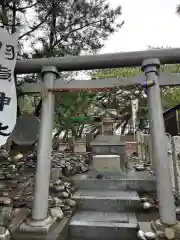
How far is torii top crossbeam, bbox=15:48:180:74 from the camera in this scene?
2547mm

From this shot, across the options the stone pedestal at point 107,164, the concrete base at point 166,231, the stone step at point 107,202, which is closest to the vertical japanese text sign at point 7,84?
the stone step at point 107,202

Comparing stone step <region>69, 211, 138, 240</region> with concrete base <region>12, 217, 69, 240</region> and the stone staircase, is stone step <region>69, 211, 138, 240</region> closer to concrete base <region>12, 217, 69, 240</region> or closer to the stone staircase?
the stone staircase

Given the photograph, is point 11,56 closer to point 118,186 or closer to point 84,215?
point 84,215

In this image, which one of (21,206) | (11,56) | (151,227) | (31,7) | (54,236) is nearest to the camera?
(54,236)

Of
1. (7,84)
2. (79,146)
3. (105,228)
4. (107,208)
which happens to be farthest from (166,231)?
(79,146)

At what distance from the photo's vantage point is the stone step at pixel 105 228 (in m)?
2.36

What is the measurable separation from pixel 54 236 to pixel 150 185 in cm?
205

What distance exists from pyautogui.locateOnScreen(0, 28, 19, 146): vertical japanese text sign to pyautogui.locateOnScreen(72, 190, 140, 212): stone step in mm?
1584

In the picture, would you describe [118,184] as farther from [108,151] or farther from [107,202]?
[108,151]

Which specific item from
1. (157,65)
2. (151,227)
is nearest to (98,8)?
(157,65)

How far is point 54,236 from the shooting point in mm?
2047

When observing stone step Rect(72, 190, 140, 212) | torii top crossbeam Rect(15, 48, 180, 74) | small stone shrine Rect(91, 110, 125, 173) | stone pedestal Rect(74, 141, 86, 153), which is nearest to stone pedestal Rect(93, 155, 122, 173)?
small stone shrine Rect(91, 110, 125, 173)

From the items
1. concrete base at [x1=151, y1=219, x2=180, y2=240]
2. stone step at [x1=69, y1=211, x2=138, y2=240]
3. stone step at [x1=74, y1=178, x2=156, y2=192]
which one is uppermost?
stone step at [x1=74, y1=178, x2=156, y2=192]

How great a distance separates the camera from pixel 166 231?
2.04 m
